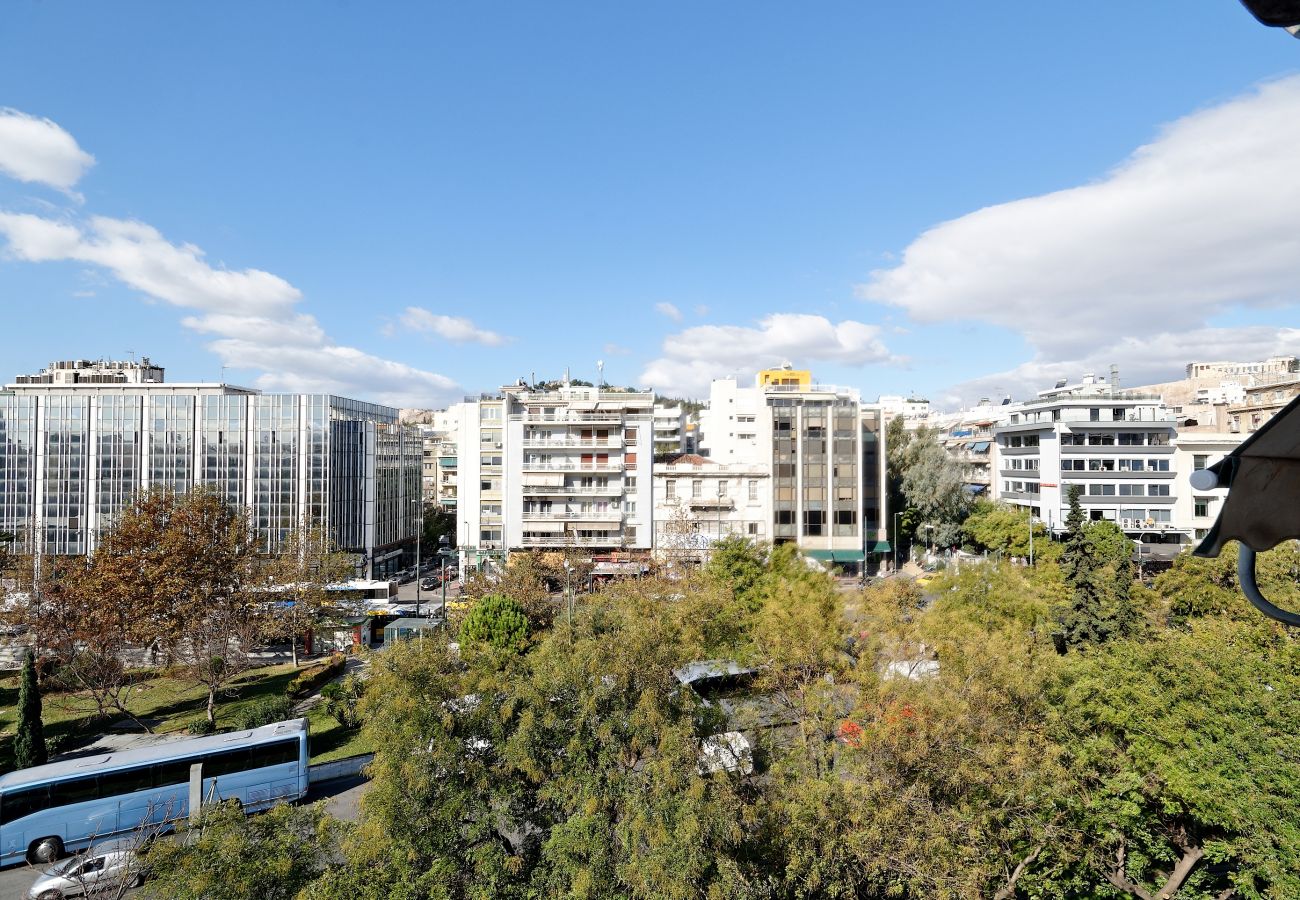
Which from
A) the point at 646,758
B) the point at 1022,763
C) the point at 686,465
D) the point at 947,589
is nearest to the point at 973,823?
the point at 1022,763

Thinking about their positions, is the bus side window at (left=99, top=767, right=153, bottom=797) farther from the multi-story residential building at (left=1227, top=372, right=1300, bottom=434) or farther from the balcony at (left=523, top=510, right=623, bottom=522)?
the multi-story residential building at (left=1227, top=372, right=1300, bottom=434)

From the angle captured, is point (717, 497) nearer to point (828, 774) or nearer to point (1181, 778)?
point (828, 774)

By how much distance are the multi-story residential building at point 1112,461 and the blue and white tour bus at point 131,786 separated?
46.8 metres

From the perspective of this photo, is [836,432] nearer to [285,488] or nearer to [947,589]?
[947,589]

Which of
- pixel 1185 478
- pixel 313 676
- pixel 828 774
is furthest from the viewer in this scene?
pixel 1185 478

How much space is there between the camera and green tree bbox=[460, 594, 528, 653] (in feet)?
83.8

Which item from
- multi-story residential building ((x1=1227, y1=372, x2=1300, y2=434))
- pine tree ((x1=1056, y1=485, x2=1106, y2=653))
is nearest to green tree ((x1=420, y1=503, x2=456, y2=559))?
pine tree ((x1=1056, y1=485, x2=1106, y2=653))

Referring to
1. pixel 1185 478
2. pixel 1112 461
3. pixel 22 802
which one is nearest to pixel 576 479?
pixel 22 802

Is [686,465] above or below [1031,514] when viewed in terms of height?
above

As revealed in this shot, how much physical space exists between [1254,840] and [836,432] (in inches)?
1460

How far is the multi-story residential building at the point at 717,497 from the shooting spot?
149ft

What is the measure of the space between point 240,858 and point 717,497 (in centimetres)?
3844

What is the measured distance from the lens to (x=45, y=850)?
15.2m

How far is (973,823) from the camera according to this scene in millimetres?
11438
